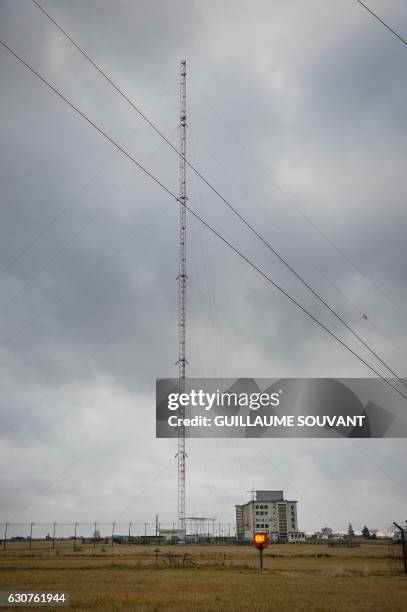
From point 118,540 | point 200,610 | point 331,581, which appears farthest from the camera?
point 118,540

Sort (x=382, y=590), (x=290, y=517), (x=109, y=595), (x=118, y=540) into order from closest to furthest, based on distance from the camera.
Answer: (x=109, y=595) < (x=382, y=590) < (x=118, y=540) < (x=290, y=517)

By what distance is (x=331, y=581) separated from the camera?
24.7 metres

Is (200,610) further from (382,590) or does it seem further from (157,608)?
(382,590)

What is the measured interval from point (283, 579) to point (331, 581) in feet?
7.12

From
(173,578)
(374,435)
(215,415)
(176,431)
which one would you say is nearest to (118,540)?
(176,431)

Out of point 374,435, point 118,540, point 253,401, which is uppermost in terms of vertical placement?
point 253,401

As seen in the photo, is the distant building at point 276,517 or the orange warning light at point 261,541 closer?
the orange warning light at point 261,541

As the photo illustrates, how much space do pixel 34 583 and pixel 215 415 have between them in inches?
1466

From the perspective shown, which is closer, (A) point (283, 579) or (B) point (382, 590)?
(B) point (382, 590)

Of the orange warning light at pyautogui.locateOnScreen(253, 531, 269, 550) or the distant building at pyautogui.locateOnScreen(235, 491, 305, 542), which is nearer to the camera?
the orange warning light at pyautogui.locateOnScreen(253, 531, 269, 550)

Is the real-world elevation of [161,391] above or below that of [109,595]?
above

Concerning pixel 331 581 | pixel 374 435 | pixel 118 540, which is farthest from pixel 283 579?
pixel 118 540

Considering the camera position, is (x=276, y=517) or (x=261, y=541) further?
(x=276, y=517)

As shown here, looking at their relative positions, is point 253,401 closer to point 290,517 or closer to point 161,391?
point 161,391
